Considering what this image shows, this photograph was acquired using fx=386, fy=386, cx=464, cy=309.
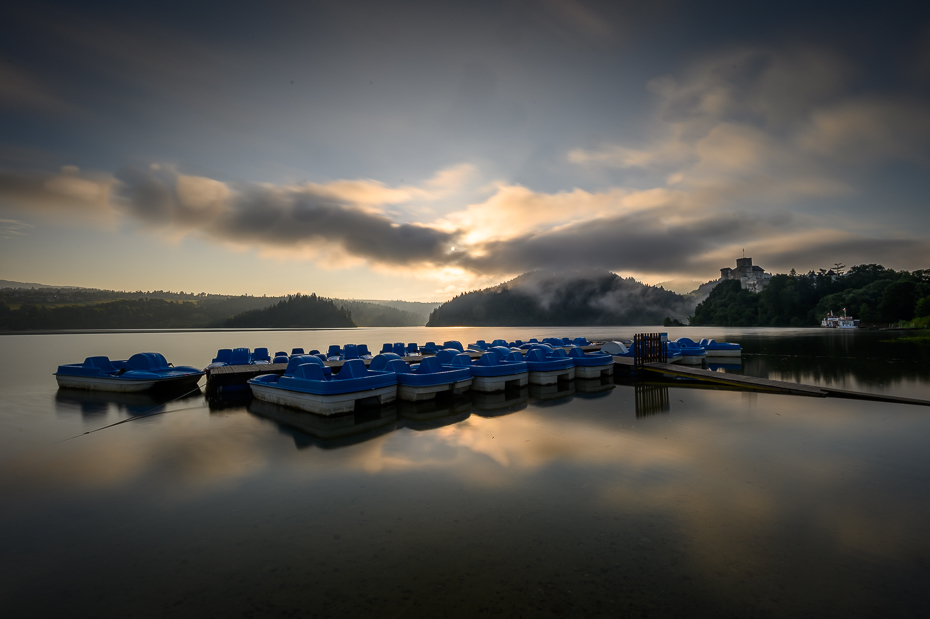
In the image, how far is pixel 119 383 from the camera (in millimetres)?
18281

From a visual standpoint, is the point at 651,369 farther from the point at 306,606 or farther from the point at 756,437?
the point at 306,606

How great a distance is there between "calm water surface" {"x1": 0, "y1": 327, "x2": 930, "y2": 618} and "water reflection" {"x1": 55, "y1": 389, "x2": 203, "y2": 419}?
3.10 metres

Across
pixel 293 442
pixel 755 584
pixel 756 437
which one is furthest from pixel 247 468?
pixel 756 437

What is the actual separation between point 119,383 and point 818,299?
635 feet

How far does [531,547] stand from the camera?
501 centimetres

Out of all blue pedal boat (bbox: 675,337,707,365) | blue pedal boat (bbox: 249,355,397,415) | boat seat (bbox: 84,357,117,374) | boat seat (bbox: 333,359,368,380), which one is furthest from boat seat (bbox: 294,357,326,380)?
blue pedal boat (bbox: 675,337,707,365)

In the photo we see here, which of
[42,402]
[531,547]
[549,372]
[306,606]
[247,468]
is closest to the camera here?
[306,606]

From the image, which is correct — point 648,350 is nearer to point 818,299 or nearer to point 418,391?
point 418,391

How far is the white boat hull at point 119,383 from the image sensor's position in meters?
18.1

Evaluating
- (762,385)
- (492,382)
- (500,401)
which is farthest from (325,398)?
(762,385)

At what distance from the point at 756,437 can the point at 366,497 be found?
33.4 feet

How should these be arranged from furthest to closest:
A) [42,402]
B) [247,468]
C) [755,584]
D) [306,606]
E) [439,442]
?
[42,402] → [439,442] → [247,468] → [755,584] → [306,606]

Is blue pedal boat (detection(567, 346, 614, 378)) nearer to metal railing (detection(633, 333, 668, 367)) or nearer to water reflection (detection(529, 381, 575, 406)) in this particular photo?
water reflection (detection(529, 381, 575, 406))

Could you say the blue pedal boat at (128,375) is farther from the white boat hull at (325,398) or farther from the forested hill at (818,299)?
the forested hill at (818,299)
